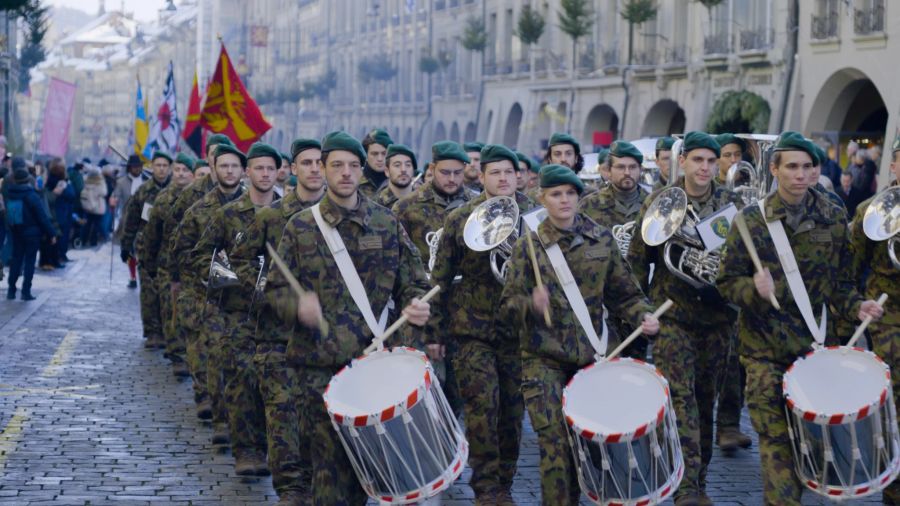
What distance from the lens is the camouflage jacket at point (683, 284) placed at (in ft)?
30.8

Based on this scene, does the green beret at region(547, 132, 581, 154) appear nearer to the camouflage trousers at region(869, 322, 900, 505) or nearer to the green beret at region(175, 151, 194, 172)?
the camouflage trousers at region(869, 322, 900, 505)

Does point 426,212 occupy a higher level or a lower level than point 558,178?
lower

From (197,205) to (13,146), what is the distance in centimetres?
3154

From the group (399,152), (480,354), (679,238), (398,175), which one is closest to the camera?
(480,354)

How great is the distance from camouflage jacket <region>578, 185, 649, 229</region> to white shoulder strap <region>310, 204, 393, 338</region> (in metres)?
4.04

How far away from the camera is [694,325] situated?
9.42 meters

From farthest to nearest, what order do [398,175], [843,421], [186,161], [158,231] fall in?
[186,161] < [158,231] < [398,175] < [843,421]

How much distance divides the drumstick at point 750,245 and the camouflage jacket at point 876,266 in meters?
1.26

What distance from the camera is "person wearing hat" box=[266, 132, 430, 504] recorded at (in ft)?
24.8

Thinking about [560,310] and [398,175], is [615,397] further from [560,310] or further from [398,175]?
[398,175]

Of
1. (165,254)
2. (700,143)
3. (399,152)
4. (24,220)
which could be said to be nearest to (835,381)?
(700,143)

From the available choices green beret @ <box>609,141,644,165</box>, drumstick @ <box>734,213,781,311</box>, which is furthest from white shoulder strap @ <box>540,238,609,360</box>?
green beret @ <box>609,141,644,165</box>

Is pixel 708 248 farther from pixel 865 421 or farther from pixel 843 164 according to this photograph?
pixel 843 164

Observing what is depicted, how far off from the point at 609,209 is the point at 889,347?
2951mm
